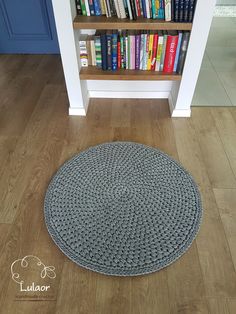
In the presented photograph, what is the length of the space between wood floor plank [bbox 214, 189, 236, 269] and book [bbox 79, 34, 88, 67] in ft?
4.01

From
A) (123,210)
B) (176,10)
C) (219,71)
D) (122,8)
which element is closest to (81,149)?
(123,210)

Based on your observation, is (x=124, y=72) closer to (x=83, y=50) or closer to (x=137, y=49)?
(x=137, y=49)

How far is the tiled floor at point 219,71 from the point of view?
2.04m

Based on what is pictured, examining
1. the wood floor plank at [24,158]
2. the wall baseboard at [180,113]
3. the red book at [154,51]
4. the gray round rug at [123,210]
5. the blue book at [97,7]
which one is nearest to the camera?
the gray round rug at [123,210]

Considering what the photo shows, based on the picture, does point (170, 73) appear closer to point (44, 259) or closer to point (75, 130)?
point (75, 130)

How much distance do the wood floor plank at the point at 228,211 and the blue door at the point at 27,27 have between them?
2236mm

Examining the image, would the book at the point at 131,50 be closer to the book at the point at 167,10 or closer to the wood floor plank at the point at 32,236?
the book at the point at 167,10

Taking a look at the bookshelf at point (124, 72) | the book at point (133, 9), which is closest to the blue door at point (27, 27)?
the bookshelf at point (124, 72)

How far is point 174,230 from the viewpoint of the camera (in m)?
1.23

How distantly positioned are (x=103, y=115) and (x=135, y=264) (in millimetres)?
1171

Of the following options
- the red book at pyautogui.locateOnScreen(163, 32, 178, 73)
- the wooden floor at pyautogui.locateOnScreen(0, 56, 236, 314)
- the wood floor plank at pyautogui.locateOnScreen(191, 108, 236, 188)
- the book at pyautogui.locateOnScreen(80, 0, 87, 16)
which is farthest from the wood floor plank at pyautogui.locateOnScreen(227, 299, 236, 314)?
the book at pyautogui.locateOnScreen(80, 0, 87, 16)

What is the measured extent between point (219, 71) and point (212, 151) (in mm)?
1130

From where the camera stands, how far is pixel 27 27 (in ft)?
8.13

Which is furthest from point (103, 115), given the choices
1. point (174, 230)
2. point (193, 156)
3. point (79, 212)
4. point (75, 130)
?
point (174, 230)
